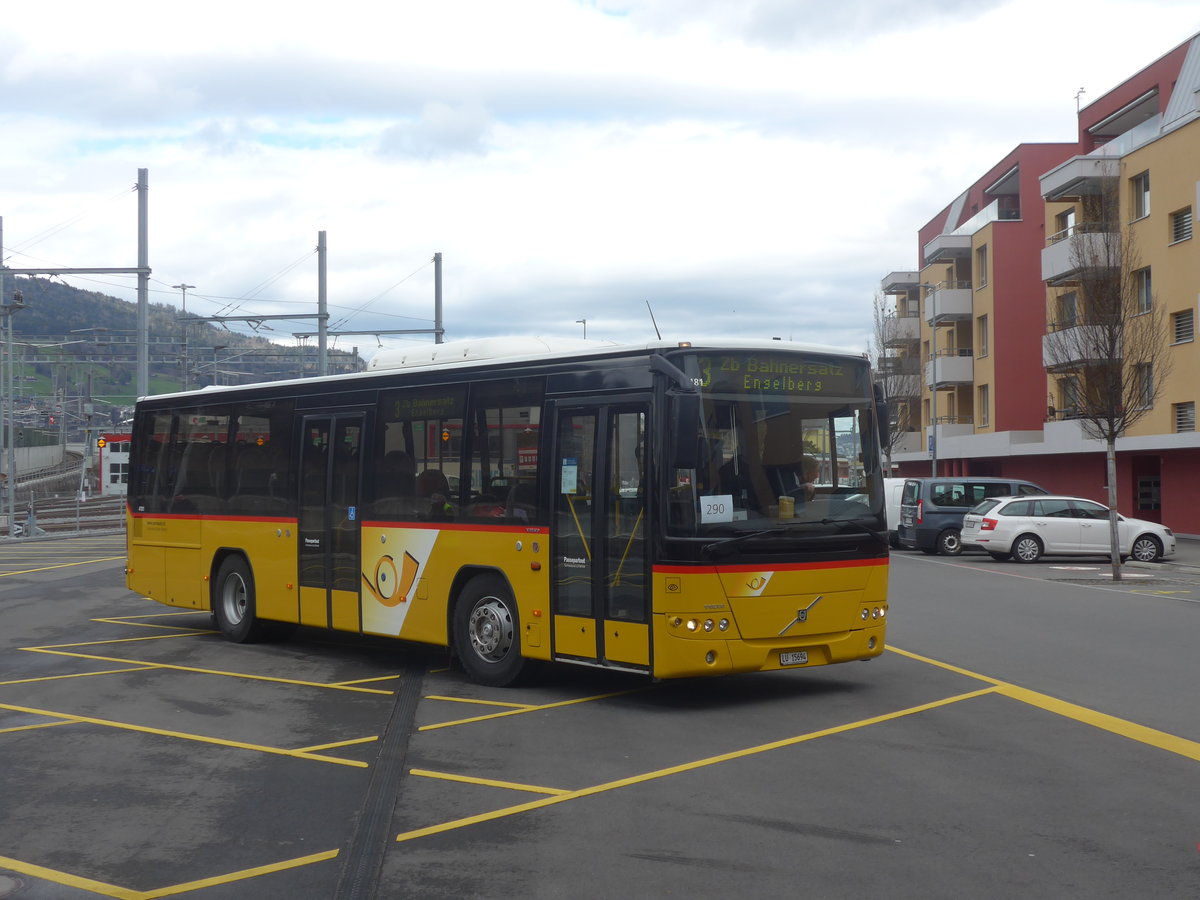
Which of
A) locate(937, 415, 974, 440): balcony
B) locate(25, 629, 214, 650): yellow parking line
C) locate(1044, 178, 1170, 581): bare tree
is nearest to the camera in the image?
locate(25, 629, 214, 650): yellow parking line

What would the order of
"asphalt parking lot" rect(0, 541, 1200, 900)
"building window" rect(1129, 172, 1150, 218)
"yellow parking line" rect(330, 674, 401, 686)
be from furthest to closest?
1. "building window" rect(1129, 172, 1150, 218)
2. "yellow parking line" rect(330, 674, 401, 686)
3. "asphalt parking lot" rect(0, 541, 1200, 900)

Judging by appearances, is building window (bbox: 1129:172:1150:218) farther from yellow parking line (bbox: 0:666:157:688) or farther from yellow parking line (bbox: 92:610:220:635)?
yellow parking line (bbox: 0:666:157:688)

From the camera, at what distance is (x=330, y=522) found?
13266 millimetres

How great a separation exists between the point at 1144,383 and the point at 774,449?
22.4 meters

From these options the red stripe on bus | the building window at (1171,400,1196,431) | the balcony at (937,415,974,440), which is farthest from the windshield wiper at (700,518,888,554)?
the balcony at (937,415,974,440)

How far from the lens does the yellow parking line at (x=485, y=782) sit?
7330 mm

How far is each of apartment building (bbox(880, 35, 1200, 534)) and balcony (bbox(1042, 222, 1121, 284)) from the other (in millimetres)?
90

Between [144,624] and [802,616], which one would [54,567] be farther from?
[802,616]

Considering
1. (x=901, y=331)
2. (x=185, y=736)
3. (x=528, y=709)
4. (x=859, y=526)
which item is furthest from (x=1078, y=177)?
(x=185, y=736)

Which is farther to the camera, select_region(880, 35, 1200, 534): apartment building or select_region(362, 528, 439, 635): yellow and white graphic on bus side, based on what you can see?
select_region(880, 35, 1200, 534): apartment building

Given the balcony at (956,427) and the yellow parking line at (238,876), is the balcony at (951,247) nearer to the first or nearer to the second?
the balcony at (956,427)

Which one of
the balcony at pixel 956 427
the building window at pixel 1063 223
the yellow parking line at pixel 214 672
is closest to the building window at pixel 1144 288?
the building window at pixel 1063 223

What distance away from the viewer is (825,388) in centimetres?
1059

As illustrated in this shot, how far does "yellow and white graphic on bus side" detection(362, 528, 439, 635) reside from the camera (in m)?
12.0
